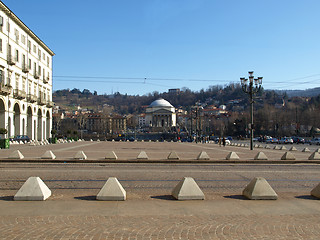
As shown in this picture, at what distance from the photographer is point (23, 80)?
61.4m

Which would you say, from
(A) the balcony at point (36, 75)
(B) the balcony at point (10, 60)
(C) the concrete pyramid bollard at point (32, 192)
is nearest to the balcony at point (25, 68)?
(A) the balcony at point (36, 75)

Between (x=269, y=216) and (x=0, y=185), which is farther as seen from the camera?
(x=0, y=185)

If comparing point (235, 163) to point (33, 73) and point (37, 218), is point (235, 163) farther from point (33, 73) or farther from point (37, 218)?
point (33, 73)

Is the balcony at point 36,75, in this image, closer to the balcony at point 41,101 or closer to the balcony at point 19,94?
the balcony at point 41,101

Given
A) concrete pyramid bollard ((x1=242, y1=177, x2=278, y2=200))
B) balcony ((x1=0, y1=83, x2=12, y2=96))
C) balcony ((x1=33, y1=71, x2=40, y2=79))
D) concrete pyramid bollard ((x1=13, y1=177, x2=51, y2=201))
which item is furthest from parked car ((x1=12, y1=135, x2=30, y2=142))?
concrete pyramid bollard ((x1=242, y1=177, x2=278, y2=200))

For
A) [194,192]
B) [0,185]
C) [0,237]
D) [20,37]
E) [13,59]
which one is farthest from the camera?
[20,37]

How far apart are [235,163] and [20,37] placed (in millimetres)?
48854

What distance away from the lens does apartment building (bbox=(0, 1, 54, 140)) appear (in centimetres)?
5219

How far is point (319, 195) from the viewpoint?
1022cm

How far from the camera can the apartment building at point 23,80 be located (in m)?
52.2

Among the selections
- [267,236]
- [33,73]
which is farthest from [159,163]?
[33,73]

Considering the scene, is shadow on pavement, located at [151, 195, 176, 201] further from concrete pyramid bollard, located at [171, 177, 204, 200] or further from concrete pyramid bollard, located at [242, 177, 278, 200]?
concrete pyramid bollard, located at [242, 177, 278, 200]

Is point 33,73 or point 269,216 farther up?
point 33,73

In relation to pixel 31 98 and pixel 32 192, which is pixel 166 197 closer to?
pixel 32 192
